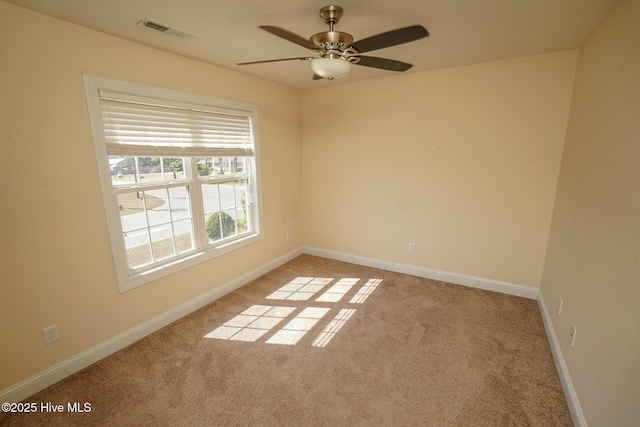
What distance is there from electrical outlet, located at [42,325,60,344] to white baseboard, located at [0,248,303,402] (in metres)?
0.20

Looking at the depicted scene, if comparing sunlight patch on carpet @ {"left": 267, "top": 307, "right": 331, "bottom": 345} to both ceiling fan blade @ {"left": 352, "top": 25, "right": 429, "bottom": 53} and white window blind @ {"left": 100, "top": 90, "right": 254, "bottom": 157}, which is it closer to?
white window blind @ {"left": 100, "top": 90, "right": 254, "bottom": 157}

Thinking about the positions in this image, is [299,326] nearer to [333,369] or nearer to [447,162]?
[333,369]

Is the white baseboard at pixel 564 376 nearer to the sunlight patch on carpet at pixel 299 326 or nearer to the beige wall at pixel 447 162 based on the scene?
the beige wall at pixel 447 162

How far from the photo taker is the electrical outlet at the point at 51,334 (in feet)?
6.27

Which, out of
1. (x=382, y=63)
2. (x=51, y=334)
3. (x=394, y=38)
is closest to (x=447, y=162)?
(x=382, y=63)

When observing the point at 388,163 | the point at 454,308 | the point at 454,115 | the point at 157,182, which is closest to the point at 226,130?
the point at 157,182

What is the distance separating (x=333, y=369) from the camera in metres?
2.08

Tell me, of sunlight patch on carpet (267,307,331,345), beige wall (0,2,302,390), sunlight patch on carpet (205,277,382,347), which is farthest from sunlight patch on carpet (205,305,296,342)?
beige wall (0,2,302,390)

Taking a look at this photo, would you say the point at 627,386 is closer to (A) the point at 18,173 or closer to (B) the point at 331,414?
(B) the point at 331,414

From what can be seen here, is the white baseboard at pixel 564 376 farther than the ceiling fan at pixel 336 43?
Yes

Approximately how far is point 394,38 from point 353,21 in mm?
583

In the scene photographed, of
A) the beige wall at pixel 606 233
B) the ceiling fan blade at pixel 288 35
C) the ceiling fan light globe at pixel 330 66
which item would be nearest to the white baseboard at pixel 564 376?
the beige wall at pixel 606 233

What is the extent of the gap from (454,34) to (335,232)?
2727 mm

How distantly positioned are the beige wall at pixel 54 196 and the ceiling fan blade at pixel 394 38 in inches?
70.7
